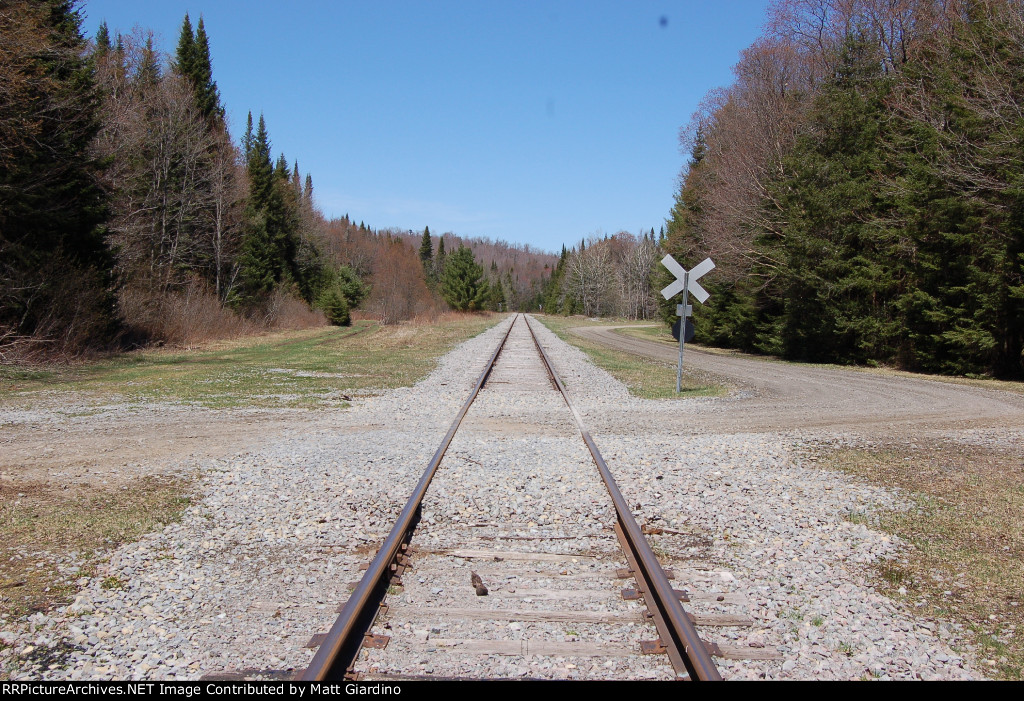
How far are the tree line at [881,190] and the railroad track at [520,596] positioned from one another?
18777mm

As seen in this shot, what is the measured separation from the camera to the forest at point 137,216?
1981 cm

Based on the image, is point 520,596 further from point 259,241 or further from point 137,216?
point 259,241

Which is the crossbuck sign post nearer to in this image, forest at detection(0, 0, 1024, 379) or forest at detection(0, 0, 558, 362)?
forest at detection(0, 0, 1024, 379)

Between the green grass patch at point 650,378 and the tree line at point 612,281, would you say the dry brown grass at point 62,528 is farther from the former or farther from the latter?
the tree line at point 612,281

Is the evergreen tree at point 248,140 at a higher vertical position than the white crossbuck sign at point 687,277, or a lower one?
higher

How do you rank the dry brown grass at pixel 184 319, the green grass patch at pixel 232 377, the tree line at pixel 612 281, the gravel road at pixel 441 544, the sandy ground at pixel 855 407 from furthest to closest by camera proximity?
the tree line at pixel 612 281
the dry brown grass at pixel 184 319
the green grass patch at pixel 232 377
the sandy ground at pixel 855 407
the gravel road at pixel 441 544

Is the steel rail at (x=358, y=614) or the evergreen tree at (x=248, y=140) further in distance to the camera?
the evergreen tree at (x=248, y=140)

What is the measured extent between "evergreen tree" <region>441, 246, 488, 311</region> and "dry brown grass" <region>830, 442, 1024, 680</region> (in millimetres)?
71842

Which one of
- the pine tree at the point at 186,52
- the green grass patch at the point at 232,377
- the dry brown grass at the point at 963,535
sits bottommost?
the green grass patch at the point at 232,377

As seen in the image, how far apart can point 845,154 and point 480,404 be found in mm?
21867

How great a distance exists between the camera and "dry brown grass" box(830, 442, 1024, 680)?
4215 mm

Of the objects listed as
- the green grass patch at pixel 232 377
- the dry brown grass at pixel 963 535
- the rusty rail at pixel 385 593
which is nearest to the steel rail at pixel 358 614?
the rusty rail at pixel 385 593
